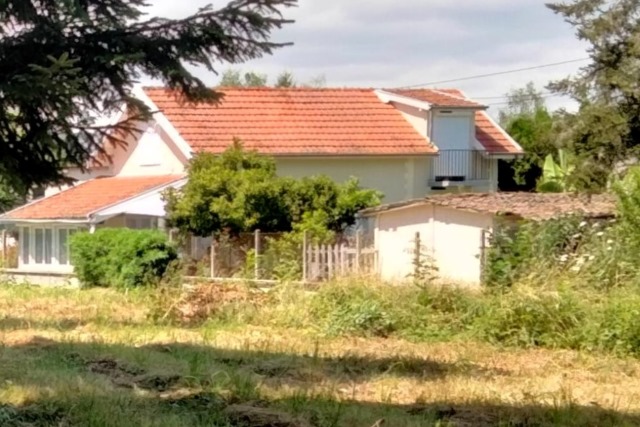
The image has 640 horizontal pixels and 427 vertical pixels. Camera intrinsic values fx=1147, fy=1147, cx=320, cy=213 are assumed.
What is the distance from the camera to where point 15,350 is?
53.7ft

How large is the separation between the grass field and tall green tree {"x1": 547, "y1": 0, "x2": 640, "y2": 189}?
9761 millimetres

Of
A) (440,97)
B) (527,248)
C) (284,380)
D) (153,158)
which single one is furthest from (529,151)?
(284,380)

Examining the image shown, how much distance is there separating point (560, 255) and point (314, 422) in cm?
1305

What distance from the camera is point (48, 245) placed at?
43.1 metres

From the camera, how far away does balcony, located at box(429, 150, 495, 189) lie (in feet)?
144

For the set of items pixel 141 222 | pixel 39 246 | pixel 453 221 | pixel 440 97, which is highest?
pixel 440 97

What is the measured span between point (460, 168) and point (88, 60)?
35394 millimetres

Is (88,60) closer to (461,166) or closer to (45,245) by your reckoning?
(45,245)

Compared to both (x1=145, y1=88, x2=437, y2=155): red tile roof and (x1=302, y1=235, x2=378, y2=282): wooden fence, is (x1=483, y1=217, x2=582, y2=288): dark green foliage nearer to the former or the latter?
(x1=302, y1=235, x2=378, y2=282): wooden fence

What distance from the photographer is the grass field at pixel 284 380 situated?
10.2 meters

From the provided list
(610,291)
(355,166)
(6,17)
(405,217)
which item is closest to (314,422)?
(6,17)

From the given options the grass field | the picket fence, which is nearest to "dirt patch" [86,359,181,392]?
the grass field

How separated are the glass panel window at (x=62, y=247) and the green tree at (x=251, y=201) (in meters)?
9.01

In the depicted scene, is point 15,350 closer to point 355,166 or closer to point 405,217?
point 405,217
